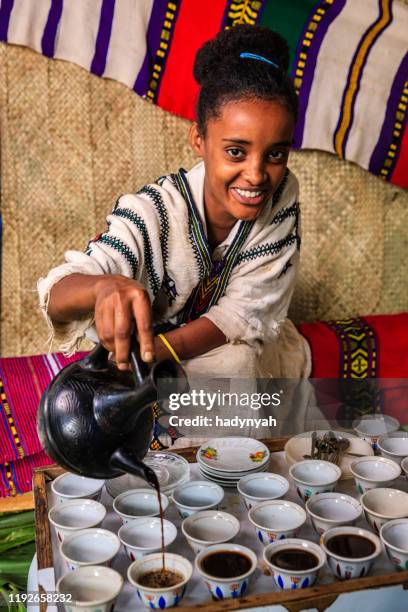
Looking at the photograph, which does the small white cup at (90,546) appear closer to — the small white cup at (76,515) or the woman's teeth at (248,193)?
the small white cup at (76,515)

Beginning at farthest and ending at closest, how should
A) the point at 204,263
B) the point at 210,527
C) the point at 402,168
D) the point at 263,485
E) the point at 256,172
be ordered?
the point at 402,168 < the point at 204,263 < the point at 256,172 < the point at 263,485 < the point at 210,527

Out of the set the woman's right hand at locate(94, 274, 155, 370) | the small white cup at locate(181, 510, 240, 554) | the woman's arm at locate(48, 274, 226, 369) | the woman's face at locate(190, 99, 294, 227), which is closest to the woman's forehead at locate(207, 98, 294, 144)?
the woman's face at locate(190, 99, 294, 227)

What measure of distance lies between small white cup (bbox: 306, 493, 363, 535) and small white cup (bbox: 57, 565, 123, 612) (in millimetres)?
378

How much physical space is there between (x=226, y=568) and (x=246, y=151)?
0.94m

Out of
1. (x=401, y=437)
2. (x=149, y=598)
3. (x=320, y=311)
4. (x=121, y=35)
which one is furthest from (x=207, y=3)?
(x=149, y=598)

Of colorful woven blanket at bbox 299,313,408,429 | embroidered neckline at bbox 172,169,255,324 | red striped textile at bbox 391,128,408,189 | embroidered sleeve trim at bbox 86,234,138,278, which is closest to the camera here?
embroidered sleeve trim at bbox 86,234,138,278

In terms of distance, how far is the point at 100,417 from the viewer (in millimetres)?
1165

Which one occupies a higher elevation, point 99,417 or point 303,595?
point 99,417

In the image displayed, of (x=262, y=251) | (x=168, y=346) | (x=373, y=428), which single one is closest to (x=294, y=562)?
(x=373, y=428)

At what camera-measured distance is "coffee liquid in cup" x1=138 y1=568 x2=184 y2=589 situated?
1.12 metres

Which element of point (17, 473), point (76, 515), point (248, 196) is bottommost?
point (17, 473)

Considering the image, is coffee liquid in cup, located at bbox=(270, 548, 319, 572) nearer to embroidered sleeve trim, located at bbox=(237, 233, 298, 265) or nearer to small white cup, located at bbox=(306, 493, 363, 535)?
small white cup, located at bbox=(306, 493, 363, 535)

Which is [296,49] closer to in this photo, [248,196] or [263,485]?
[248,196]

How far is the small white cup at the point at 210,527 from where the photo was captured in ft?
4.14
